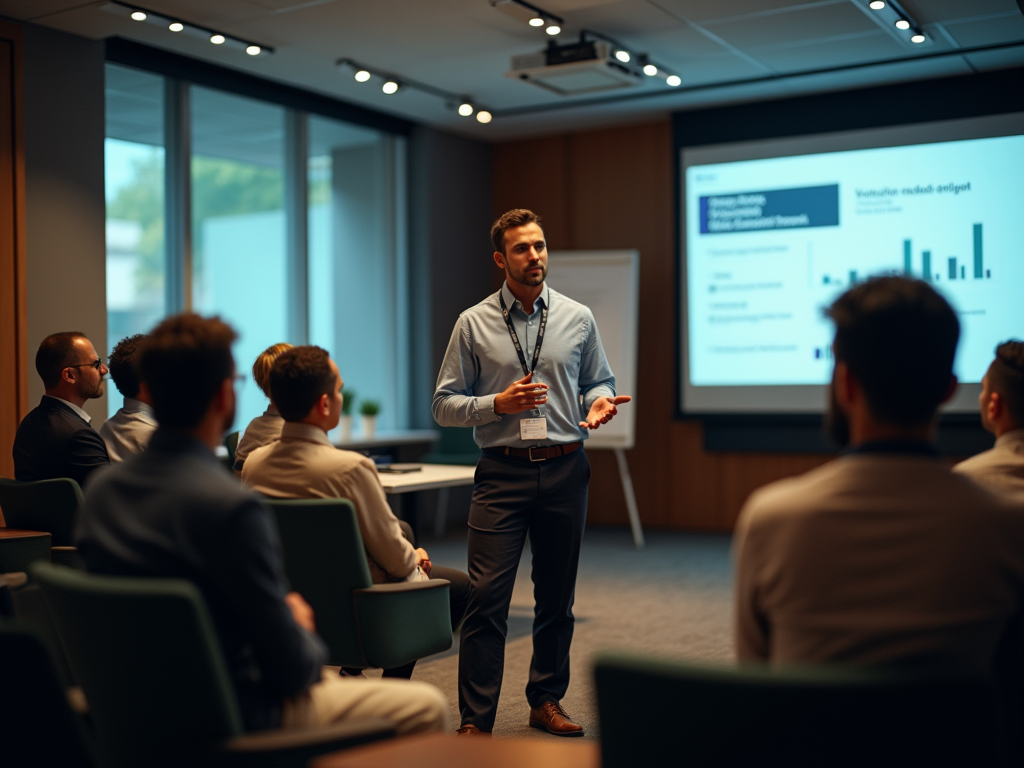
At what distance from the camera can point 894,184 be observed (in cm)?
672

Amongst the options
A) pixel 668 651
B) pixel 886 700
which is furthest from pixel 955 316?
pixel 668 651

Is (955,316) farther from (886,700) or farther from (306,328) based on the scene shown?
(306,328)

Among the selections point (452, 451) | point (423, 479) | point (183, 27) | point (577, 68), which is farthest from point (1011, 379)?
point (452, 451)

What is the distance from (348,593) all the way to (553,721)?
1034mm

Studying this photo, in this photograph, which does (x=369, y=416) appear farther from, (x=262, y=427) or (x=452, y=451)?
(x=262, y=427)

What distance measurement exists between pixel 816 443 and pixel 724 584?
181cm

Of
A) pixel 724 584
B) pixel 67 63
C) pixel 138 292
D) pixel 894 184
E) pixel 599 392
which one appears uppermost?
pixel 67 63

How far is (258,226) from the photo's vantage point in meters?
6.95

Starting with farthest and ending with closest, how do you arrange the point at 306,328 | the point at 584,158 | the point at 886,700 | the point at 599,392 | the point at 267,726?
the point at 584,158, the point at 306,328, the point at 599,392, the point at 267,726, the point at 886,700

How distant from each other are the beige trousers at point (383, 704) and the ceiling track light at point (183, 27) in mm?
4208

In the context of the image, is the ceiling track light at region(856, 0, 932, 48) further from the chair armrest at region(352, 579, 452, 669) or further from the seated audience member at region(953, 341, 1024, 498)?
the chair armrest at region(352, 579, 452, 669)

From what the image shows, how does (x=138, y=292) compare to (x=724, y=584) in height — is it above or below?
above

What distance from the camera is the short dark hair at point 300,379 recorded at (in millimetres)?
2477

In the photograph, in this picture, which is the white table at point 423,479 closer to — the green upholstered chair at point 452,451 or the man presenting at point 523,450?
the man presenting at point 523,450
